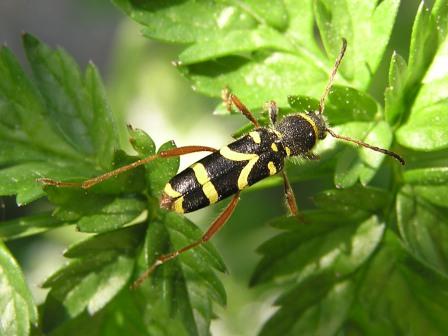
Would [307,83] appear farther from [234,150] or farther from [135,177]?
[135,177]

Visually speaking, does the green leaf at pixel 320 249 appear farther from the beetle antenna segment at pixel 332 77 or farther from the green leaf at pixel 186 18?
the green leaf at pixel 186 18

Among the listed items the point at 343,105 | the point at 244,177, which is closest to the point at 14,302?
the point at 244,177

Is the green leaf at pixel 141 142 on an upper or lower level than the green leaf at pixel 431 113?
upper

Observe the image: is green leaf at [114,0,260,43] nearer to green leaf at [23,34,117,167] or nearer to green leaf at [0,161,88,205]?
green leaf at [23,34,117,167]

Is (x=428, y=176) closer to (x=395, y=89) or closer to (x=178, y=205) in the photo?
(x=395, y=89)

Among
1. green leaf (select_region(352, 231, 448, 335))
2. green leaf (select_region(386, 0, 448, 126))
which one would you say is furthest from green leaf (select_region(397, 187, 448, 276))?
green leaf (select_region(386, 0, 448, 126))

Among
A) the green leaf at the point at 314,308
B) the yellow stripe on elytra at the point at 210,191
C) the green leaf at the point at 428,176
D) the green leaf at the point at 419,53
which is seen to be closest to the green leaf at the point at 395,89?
the green leaf at the point at 419,53

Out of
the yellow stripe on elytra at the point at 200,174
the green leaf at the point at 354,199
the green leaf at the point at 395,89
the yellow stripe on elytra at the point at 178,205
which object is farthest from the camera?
the yellow stripe on elytra at the point at 200,174
